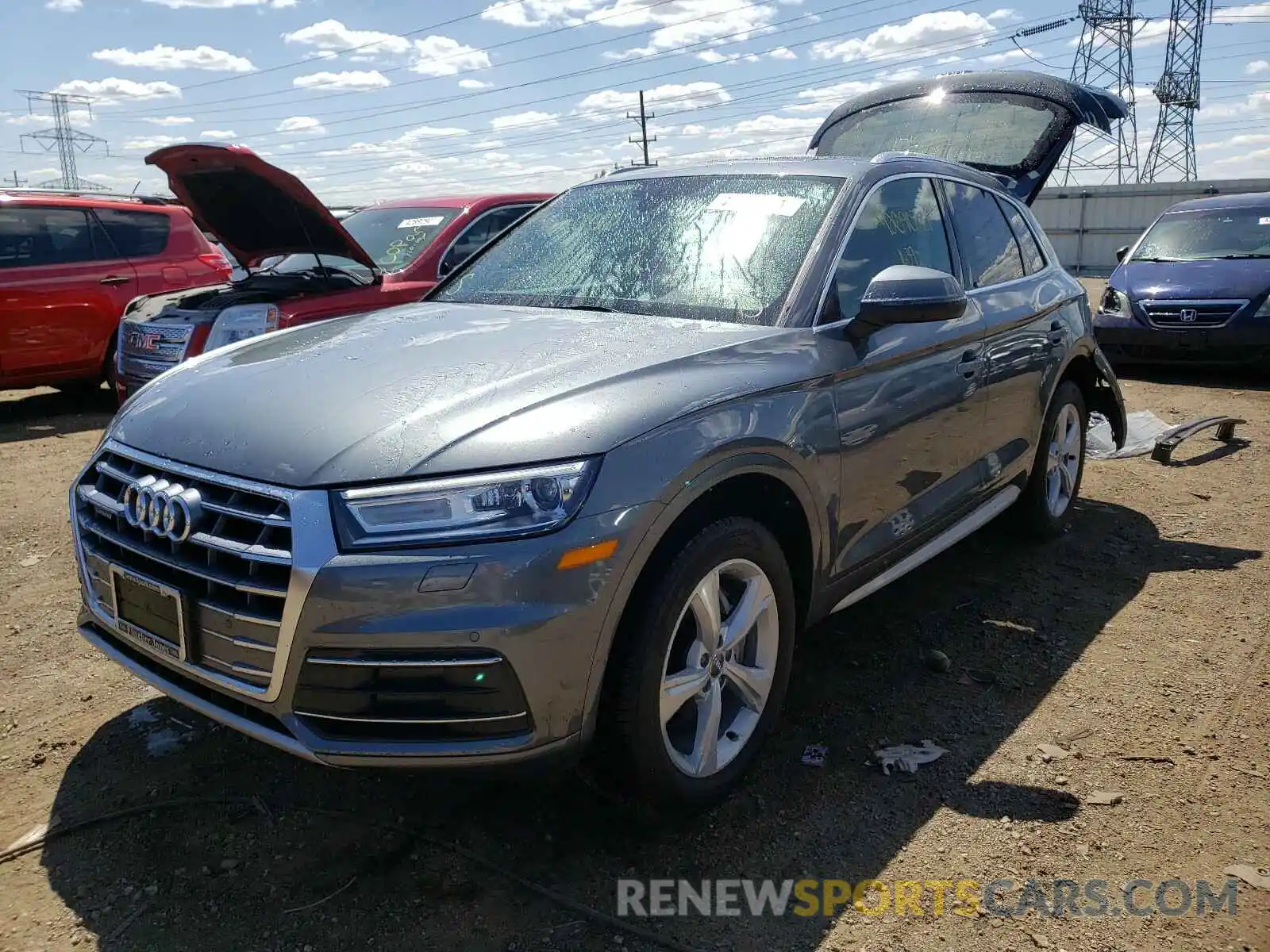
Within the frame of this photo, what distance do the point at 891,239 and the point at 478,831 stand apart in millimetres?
2352

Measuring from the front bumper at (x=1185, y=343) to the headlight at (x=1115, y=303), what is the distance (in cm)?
6

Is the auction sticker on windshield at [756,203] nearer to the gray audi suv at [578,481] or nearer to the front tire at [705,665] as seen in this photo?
the gray audi suv at [578,481]

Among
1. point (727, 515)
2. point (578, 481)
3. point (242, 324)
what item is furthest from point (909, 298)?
point (242, 324)

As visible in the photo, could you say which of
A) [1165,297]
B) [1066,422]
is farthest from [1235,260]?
[1066,422]

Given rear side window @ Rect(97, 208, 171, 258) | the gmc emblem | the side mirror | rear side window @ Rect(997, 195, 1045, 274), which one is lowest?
the gmc emblem

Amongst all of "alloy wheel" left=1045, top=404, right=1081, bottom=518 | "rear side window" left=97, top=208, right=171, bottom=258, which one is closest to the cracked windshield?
"alloy wheel" left=1045, top=404, right=1081, bottom=518

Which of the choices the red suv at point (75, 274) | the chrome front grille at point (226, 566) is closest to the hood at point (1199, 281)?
the red suv at point (75, 274)

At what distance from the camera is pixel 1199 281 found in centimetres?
939

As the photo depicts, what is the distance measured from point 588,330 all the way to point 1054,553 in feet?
9.74

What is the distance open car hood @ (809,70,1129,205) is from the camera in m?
5.48

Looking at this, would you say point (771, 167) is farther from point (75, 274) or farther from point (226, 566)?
point (75, 274)

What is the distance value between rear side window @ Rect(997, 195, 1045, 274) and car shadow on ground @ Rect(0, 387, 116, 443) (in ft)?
22.5

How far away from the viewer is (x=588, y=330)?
2.99 meters

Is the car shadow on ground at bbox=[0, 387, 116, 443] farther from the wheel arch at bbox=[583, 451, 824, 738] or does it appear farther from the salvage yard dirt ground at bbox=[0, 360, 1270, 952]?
the wheel arch at bbox=[583, 451, 824, 738]
